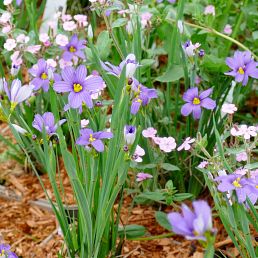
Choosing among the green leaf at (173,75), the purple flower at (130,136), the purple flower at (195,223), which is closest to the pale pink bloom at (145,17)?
the green leaf at (173,75)

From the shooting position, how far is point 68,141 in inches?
93.0

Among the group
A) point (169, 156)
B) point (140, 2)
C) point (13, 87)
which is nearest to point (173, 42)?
point (140, 2)

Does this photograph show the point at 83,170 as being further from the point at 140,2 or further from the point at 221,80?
the point at 221,80

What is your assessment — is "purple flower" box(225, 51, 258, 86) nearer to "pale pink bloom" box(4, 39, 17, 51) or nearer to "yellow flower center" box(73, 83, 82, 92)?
"yellow flower center" box(73, 83, 82, 92)

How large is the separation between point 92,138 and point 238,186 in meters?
0.35

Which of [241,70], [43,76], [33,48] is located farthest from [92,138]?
[33,48]

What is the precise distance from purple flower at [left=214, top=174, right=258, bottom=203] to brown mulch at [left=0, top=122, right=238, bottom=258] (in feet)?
1.27

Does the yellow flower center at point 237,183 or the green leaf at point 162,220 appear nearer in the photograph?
the yellow flower center at point 237,183

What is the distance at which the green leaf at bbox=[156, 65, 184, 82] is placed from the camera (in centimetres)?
199

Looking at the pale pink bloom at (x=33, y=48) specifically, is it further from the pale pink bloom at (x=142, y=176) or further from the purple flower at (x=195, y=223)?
the purple flower at (x=195, y=223)

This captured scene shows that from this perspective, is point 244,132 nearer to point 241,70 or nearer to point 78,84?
point 241,70

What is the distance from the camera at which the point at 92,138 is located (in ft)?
4.82

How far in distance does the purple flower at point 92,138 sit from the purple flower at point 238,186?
10.7 inches

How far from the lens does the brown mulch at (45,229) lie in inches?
75.3
